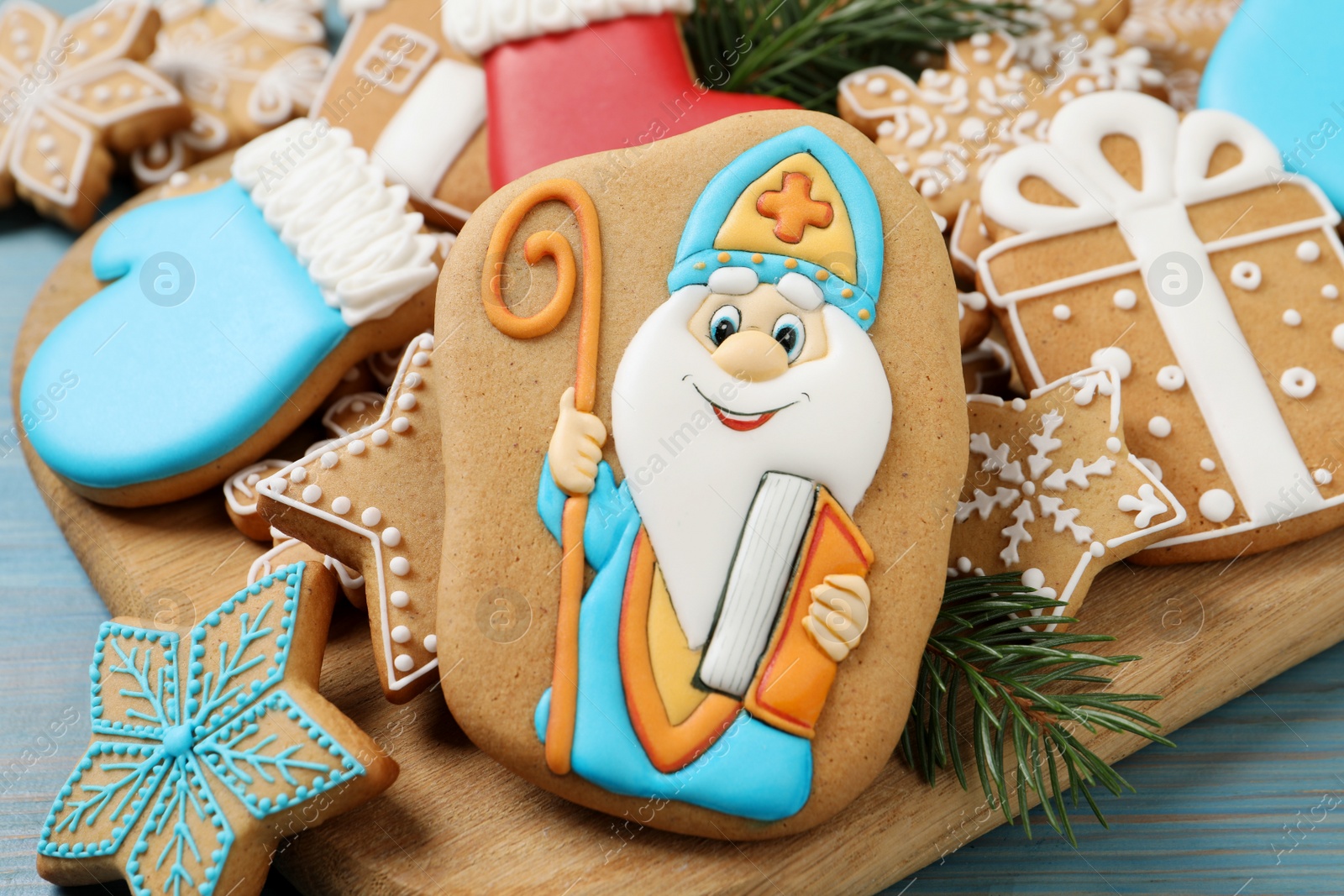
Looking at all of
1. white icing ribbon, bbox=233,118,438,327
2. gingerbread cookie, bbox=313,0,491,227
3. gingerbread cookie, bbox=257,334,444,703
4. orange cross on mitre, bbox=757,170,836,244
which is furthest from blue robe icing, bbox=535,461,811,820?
gingerbread cookie, bbox=313,0,491,227

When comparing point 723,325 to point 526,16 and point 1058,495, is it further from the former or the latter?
point 526,16

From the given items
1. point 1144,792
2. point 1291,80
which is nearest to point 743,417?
point 1144,792

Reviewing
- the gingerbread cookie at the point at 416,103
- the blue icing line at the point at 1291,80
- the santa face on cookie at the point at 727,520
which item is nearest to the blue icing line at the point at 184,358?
the gingerbread cookie at the point at 416,103

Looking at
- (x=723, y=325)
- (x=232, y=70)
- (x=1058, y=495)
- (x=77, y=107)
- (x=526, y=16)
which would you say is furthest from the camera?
(x=232, y=70)

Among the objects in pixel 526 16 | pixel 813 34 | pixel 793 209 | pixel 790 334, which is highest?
pixel 526 16

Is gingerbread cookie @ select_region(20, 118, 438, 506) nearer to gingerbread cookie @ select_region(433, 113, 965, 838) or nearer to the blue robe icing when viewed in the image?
gingerbread cookie @ select_region(433, 113, 965, 838)

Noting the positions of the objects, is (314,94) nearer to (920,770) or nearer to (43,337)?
(43,337)

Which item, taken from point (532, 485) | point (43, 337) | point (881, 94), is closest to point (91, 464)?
point (43, 337)
